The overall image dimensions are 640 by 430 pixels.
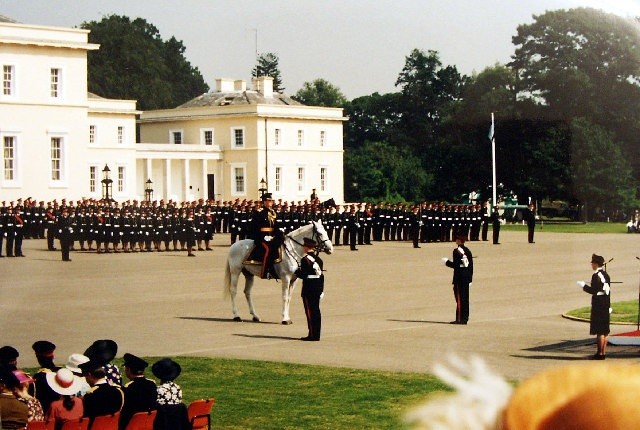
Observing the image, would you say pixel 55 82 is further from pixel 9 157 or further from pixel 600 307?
pixel 600 307

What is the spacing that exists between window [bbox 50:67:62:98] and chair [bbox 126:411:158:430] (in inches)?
212

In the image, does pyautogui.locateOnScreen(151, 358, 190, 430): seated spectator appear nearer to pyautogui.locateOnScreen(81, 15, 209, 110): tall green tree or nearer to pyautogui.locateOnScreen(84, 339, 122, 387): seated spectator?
pyautogui.locateOnScreen(84, 339, 122, 387): seated spectator

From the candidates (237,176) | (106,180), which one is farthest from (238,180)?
(106,180)

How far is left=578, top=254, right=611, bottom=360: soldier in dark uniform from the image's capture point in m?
11.1

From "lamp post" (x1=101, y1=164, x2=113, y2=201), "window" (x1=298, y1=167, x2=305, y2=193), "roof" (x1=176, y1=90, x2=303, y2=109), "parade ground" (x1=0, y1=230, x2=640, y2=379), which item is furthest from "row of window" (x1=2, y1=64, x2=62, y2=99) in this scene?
"parade ground" (x1=0, y1=230, x2=640, y2=379)

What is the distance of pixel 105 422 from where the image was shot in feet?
17.9

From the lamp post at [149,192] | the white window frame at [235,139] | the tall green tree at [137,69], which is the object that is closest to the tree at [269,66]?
the tall green tree at [137,69]

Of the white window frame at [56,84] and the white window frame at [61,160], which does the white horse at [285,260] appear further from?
the white window frame at [61,160]

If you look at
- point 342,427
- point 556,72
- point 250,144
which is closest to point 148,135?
point 250,144

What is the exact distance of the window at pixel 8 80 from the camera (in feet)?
30.7

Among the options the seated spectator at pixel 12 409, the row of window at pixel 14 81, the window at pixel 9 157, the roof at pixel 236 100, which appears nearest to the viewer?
the seated spectator at pixel 12 409

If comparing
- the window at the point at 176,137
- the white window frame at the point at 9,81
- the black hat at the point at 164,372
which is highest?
the white window frame at the point at 9,81

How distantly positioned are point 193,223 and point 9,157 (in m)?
19.1

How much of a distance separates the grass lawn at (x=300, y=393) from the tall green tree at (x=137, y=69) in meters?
2.53
